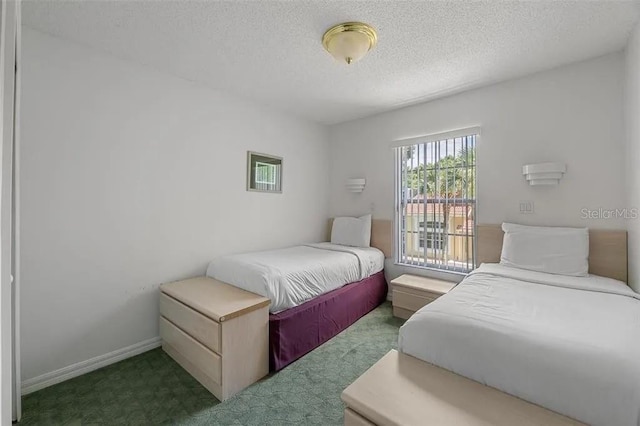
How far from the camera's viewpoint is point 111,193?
2223 mm

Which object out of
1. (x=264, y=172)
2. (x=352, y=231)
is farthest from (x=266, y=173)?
(x=352, y=231)

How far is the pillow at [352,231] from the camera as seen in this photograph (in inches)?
144

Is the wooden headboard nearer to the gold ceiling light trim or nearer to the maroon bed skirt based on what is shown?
the maroon bed skirt

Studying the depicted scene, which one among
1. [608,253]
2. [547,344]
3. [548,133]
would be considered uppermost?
[548,133]

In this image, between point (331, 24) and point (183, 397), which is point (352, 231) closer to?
point (331, 24)

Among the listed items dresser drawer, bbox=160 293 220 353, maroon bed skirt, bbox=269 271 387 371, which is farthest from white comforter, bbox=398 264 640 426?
dresser drawer, bbox=160 293 220 353

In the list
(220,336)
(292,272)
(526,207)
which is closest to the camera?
(220,336)

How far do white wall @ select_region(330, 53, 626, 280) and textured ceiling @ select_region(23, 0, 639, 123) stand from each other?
193 mm

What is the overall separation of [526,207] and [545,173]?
36 centimetres

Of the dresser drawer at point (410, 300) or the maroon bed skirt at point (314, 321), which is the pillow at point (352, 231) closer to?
the maroon bed skirt at point (314, 321)

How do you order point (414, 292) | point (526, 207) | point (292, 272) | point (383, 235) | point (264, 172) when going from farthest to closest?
point (383, 235) → point (264, 172) → point (414, 292) → point (526, 207) → point (292, 272)

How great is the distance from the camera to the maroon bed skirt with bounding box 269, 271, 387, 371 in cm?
207

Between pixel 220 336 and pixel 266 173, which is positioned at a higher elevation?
pixel 266 173

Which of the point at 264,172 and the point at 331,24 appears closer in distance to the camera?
the point at 331,24
